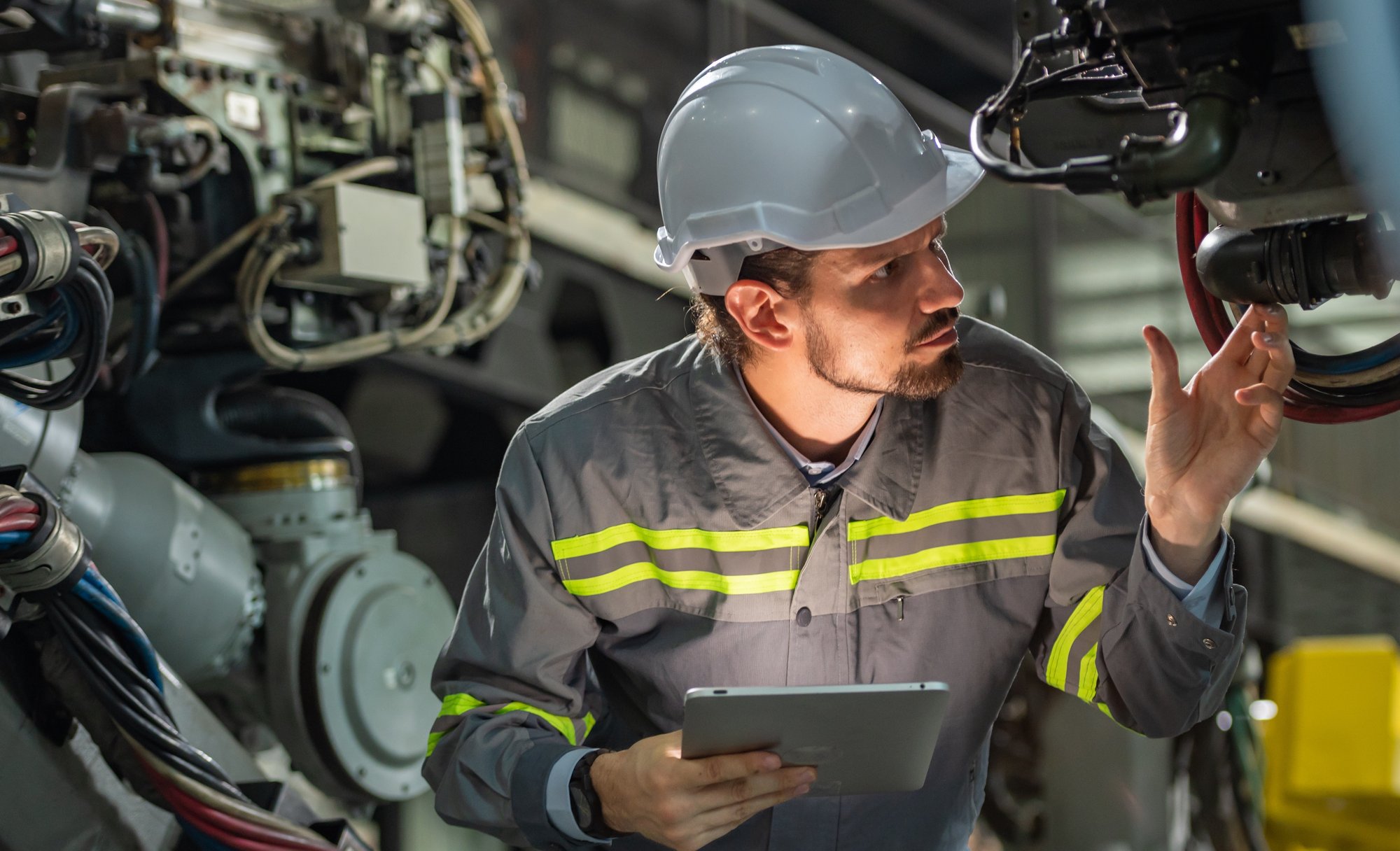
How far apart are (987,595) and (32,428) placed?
1554 millimetres

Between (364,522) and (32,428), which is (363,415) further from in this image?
(32,428)

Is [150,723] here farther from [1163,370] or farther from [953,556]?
[1163,370]

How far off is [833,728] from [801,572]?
361 mm

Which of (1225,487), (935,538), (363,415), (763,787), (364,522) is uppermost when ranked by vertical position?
(1225,487)

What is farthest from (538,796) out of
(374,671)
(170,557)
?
(374,671)

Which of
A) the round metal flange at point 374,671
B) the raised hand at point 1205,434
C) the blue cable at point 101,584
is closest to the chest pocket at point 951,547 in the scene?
the raised hand at point 1205,434

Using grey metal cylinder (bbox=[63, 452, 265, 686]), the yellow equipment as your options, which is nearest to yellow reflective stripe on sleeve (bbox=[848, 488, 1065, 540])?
grey metal cylinder (bbox=[63, 452, 265, 686])

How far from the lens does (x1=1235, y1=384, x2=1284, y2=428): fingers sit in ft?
4.98

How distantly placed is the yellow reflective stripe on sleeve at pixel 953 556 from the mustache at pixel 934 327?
280mm

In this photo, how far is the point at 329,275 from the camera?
118 inches

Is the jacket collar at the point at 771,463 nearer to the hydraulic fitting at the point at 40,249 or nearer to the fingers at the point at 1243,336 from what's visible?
the fingers at the point at 1243,336

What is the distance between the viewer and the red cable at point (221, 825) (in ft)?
6.82

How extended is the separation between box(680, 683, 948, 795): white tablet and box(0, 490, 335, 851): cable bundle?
0.88 m

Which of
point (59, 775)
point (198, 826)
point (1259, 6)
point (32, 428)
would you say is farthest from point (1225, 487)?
point (32, 428)
